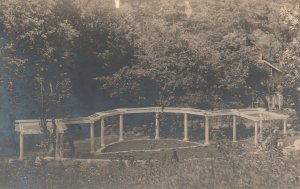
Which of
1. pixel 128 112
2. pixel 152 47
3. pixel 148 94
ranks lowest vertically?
pixel 128 112

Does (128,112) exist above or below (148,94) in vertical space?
below

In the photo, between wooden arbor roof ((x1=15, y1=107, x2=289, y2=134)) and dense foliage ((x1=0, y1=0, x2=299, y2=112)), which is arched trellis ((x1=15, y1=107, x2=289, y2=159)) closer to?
wooden arbor roof ((x1=15, y1=107, x2=289, y2=134))

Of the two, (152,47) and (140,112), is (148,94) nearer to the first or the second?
(140,112)

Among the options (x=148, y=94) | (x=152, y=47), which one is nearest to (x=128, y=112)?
(x=148, y=94)

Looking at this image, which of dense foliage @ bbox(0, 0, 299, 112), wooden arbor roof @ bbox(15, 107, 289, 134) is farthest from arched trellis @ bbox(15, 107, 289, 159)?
dense foliage @ bbox(0, 0, 299, 112)

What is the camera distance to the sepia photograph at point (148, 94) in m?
5.52

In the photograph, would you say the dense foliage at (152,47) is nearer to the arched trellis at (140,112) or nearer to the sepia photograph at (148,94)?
the sepia photograph at (148,94)

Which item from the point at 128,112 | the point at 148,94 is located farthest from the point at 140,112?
the point at 148,94

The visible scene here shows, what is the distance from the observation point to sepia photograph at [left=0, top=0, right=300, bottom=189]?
217 inches

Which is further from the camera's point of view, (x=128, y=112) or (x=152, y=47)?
(x=128, y=112)

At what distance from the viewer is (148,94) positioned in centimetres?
576

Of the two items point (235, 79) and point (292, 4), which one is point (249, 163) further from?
point (292, 4)

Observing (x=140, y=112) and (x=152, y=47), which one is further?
(x=140, y=112)

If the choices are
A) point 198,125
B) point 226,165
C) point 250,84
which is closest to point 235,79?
point 250,84
